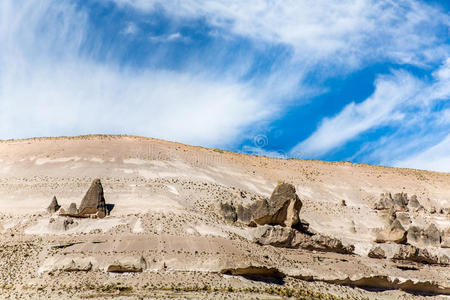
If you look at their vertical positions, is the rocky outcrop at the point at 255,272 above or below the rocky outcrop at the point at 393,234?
below

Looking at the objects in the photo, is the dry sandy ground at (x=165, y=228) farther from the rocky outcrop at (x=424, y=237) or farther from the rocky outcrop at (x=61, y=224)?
the rocky outcrop at (x=424, y=237)

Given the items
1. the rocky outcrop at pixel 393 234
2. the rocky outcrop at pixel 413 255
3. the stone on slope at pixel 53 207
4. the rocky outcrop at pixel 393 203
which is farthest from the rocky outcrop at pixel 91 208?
the rocky outcrop at pixel 393 203

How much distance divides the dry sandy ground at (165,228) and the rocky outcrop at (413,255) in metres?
0.95

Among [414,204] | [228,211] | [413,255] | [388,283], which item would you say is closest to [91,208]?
[228,211]

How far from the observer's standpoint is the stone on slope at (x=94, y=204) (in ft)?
111

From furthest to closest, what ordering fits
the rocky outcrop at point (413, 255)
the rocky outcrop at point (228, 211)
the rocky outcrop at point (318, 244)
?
the rocky outcrop at point (413, 255) → the rocky outcrop at point (228, 211) → the rocky outcrop at point (318, 244)

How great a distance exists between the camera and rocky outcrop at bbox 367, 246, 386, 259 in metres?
38.7

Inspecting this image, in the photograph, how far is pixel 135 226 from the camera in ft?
101

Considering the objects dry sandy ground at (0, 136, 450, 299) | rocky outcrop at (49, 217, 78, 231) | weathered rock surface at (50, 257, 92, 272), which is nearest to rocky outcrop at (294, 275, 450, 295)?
dry sandy ground at (0, 136, 450, 299)

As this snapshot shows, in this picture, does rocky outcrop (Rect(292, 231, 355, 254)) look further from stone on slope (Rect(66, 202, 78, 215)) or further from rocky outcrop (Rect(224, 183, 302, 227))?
stone on slope (Rect(66, 202, 78, 215))

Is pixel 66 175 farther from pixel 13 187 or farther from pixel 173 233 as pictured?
pixel 173 233

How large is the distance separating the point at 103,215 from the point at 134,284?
35.4 ft

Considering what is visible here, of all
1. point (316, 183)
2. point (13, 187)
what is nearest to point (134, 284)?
point (13, 187)

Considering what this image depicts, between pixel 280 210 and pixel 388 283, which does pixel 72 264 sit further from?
pixel 388 283
